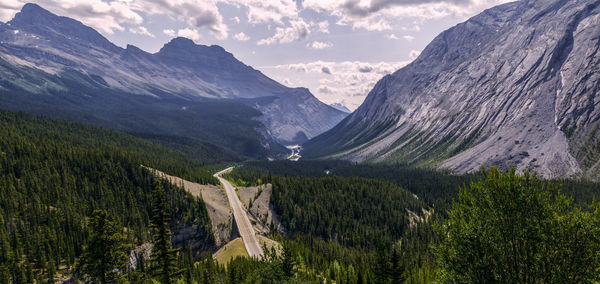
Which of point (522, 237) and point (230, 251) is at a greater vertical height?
point (522, 237)

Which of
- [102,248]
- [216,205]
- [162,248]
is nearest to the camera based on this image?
[162,248]

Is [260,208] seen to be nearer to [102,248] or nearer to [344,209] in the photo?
[344,209]

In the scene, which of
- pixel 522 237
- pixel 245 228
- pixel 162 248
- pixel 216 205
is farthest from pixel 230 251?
pixel 522 237

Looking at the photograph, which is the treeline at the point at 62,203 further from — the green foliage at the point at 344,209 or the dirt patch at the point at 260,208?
the green foliage at the point at 344,209

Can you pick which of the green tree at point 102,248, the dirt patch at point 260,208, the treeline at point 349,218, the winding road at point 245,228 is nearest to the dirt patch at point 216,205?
the winding road at point 245,228

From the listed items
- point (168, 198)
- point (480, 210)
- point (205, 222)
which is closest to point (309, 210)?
point (205, 222)

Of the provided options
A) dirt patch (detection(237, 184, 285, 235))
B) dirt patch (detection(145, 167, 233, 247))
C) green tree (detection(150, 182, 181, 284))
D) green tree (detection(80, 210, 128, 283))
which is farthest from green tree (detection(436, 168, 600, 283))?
dirt patch (detection(237, 184, 285, 235))

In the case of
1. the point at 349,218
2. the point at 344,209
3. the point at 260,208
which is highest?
the point at 260,208
